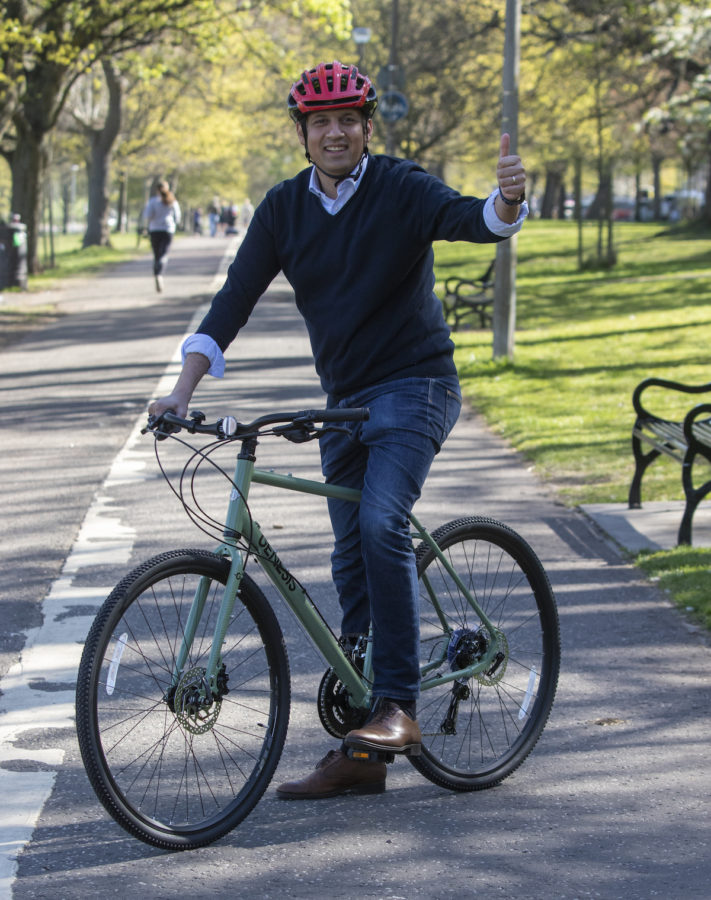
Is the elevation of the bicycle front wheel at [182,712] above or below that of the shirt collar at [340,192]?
below

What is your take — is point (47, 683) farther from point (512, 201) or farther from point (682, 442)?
point (682, 442)

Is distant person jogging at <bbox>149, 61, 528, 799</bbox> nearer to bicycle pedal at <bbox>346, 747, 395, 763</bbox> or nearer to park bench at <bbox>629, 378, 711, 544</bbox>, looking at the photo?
bicycle pedal at <bbox>346, 747, 395, 763</bbox>

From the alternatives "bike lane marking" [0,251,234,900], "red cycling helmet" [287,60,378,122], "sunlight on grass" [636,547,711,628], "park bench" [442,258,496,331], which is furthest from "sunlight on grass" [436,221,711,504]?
"red cycling helmet" [287,60,378,122]

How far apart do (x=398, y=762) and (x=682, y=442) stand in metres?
3.51

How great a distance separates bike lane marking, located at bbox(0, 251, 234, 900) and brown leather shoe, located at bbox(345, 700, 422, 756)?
34.8 inches

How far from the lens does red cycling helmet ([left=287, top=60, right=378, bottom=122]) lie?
3.65m

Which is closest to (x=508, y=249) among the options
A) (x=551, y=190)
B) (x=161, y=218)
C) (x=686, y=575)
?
(x=686, y=575)

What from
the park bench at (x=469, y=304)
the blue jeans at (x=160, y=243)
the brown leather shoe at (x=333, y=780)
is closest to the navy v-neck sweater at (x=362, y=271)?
the brown leather shoe at (x=333, y=780)

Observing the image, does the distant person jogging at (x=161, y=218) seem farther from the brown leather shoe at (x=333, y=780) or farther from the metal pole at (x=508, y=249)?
the brown leather shoe at (x=333, y=780)

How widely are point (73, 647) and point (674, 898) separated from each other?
265 centimetres

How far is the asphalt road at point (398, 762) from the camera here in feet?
11.1

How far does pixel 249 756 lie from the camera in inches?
148

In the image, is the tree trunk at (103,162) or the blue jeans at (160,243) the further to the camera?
the tree trunk at (103,162)

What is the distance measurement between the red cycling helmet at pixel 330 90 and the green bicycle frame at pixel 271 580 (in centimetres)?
96
